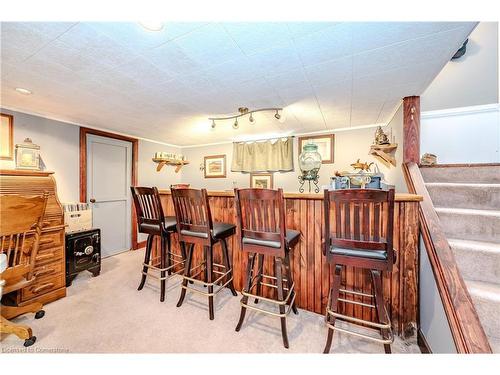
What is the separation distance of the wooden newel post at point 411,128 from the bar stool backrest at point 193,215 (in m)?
2.18

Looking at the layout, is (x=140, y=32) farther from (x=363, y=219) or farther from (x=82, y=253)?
(x=82, y=253)

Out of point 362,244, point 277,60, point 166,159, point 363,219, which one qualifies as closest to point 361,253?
point 362,244

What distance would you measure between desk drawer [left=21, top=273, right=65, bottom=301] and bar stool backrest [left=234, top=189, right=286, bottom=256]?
6.88 ft

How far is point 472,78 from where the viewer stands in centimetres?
279

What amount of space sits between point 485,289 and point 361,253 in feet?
2.68

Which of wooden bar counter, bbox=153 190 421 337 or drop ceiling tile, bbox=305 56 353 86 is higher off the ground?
drop ceiling tile, bbox=305 56 353 86

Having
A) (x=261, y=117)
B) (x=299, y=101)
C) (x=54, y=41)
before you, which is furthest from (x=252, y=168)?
(x=54, y=41)

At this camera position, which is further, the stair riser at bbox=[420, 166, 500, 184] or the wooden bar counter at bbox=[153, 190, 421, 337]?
the stair riser at bbox=[420, 166, 500, 184]

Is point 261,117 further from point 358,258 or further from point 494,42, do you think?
point 494,42

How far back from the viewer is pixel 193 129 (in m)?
3.31

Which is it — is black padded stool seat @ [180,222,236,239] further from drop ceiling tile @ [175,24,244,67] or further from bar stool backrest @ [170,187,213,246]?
drop ceiling tile @ [175,24,244,67]

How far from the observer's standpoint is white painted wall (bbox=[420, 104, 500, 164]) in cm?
248

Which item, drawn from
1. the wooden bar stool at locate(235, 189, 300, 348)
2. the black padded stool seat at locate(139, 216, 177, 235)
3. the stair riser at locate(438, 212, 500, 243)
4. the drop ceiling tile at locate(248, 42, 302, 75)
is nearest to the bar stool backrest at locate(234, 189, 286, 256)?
the wooden bar stool at locate(235, 189, 300, 348)

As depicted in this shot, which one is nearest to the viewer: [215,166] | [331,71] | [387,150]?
[331,71]
